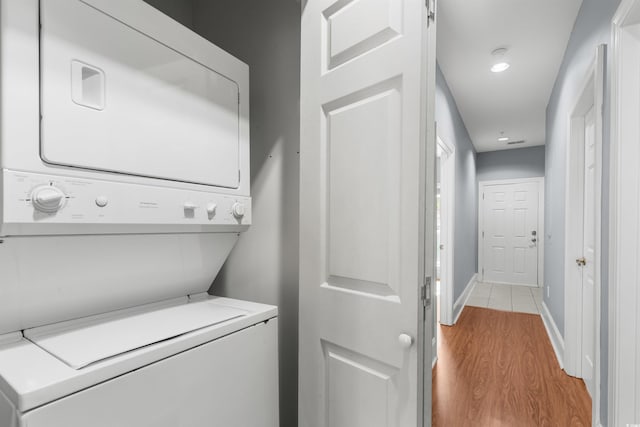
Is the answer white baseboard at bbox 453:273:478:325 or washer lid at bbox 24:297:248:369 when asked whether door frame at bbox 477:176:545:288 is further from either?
washer lid at bbox 24:297:248:369

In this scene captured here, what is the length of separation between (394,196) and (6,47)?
0.99 m

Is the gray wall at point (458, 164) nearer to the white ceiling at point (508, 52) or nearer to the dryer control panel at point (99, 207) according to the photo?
the white ceiling at point (508, 52)

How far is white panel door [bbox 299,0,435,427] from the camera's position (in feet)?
2.87

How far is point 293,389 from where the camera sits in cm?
147

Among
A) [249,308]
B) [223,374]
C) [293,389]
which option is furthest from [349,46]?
[293,389]

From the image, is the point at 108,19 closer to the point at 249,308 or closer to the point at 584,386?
the point at 249,308

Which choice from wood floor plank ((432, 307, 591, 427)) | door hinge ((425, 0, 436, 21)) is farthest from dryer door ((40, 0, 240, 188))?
wood floor plank ((432, 307, 591, 427))

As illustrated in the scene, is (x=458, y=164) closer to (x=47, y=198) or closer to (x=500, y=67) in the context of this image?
(x=500, y=67)

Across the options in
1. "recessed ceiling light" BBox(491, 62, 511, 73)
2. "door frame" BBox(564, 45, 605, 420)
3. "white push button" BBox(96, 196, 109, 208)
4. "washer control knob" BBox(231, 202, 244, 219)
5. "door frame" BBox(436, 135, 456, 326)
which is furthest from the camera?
"door frame" BBox(436, 135, 456, 326)

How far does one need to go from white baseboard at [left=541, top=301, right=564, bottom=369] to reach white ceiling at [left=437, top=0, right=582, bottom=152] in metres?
2.45

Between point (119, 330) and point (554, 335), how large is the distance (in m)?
3.63

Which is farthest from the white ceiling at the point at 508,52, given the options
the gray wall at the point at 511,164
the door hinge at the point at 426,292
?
the door hinge at the point at 426,292

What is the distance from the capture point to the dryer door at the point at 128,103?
2.48 ft

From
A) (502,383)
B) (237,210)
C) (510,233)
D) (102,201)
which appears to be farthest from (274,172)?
(510,233)
